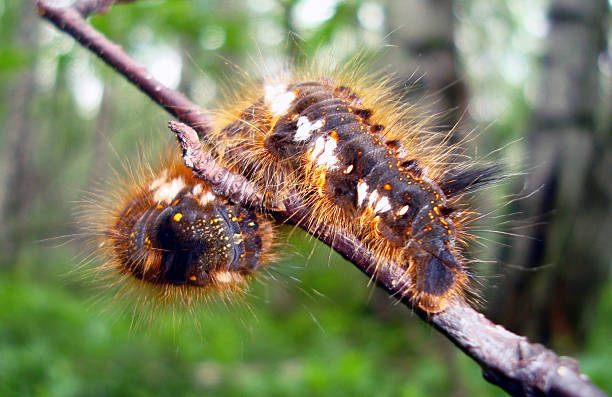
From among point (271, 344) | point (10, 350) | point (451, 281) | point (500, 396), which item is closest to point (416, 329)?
point (500, 396)

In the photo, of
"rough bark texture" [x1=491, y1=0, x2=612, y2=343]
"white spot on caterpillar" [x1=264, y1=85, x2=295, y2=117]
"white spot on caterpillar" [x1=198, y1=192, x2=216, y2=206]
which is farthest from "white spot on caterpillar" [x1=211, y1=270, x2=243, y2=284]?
"rough bark texture" [x1=491, y1=0, x2=612, y2=343]

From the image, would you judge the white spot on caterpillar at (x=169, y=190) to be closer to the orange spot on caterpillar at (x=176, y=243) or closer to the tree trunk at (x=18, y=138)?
the orange spot on caterpillar at (x=176, y=243)

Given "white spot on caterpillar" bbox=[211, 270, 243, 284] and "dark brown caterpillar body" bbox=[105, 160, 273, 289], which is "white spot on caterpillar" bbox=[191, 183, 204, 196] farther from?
"white spot on caterpillar" bbox=[211, 270, 243, 284]

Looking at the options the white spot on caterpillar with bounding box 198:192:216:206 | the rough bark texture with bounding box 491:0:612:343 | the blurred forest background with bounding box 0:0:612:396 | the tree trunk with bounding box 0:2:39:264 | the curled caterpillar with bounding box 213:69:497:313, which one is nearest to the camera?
the curled caterpillar with bounding box 213:69:497:313

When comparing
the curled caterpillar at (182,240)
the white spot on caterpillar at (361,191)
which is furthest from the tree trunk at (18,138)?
the white spot on caterpillar at (361,191)

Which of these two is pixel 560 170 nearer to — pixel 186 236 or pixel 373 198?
pixel 373 198

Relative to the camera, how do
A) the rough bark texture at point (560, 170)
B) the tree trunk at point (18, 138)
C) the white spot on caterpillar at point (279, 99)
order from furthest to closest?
1. the tree trunk at point (18, 138)
2. the rough bark texture at point (560, 170)
3. the white spot on caterpillar at point (279, 99)
